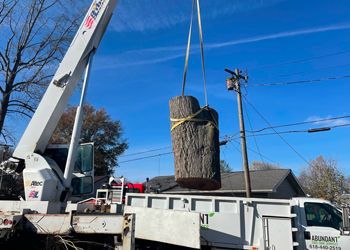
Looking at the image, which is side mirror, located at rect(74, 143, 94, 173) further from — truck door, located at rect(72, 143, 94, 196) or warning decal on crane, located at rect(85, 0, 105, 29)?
warning decal on crane, located at rect(85, 0, 105, 29)

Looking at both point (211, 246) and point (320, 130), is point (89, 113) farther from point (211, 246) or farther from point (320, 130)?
point (211, 246)

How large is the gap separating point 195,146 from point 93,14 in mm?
4439

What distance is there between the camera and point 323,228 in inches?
304

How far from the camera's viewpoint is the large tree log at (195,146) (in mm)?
6875

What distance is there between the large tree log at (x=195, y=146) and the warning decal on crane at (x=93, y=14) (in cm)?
334

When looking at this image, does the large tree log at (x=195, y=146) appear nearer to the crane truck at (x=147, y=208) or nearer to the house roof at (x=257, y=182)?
the crane truck at (x=147, y=208)

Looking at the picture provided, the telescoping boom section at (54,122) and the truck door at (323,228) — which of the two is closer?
the telescoping boom section at (54,122)

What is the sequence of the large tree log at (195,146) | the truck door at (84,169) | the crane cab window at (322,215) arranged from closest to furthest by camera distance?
the large tree log at (195,146) < the crane cab window at (322,215) < the truck door at (84,169)

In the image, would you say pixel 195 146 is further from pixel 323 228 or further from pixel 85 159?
pixel 323 228

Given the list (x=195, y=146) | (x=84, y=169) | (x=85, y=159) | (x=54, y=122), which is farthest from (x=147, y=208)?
(x=54, y=122)

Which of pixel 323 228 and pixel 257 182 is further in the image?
pixel 257 182

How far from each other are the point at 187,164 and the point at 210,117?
3.45ft

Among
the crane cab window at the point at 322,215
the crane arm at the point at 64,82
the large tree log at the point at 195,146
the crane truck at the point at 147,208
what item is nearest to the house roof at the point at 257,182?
the crane truck at the point at 147,208

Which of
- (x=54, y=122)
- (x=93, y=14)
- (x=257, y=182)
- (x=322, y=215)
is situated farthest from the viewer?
(x=257, y=182)
